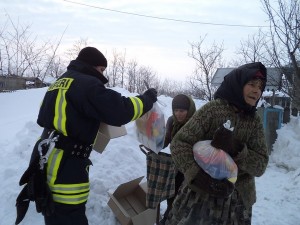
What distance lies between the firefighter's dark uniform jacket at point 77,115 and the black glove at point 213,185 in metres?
0.70

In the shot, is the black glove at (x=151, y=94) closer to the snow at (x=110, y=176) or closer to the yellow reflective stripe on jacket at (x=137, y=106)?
the yellow reflective stripe on jacket at (x=137, y=106)

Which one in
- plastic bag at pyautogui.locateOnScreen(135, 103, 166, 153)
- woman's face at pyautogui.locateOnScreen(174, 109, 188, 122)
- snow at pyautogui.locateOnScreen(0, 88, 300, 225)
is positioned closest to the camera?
plastic bag at pyautogui.locateOnScreen(135, 103, 166, 153)

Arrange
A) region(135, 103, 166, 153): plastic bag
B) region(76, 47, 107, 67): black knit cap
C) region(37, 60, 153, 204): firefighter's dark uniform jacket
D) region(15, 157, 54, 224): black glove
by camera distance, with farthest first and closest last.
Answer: region(135, 103, 166, 153): plastic bag → region(76, 47, 107, 67): black knit cap → region(15, 157, 54, 224): black glove → region(37, 60, 153, 204): firefighter's dark uniform jacket

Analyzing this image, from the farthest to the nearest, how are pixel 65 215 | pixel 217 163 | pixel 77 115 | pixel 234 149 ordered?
pixel 65 215 → pixel 77 115 → pixel 234 149 → pixel 217 163

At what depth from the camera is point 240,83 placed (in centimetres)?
210

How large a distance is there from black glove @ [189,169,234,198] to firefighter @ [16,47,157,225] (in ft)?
2.29

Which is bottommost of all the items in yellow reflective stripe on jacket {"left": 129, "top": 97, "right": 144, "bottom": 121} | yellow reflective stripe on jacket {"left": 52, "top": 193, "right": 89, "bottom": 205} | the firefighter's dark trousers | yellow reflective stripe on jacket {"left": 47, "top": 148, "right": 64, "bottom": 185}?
the firefighter's dark trousers

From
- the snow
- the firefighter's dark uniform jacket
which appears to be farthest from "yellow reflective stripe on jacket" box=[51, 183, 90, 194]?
the snow

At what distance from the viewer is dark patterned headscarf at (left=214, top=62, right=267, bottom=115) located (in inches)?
81.5

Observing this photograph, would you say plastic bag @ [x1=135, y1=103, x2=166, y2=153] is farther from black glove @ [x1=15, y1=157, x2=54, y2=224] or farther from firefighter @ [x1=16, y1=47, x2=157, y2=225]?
black glove @ [x1=15, y1=157, x2=54, y2=224]

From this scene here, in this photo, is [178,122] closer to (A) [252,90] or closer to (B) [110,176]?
(A) [252,90]

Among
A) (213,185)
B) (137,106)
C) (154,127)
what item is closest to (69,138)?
(137,106)

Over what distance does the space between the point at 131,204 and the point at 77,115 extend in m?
1.93

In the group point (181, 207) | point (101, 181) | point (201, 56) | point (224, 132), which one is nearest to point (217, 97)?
point (224, 132)
